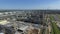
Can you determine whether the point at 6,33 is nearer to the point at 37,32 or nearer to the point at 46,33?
the point at 37,32

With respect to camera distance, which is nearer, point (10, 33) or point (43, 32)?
point (10, 33)

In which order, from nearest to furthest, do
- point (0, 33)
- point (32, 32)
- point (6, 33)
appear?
point (6, 33), point (0, 33), point (32, 32)

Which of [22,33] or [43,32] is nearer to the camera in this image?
[22,33]

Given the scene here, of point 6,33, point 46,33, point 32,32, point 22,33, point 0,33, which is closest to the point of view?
point 6,33

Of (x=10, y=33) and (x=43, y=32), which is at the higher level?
(x=10, y=33)

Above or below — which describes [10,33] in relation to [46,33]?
above

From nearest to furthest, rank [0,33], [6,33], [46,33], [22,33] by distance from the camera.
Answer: [6,33] < [0,33] < [22,33] < [46,33]

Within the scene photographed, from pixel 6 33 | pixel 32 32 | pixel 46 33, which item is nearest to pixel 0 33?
pixel 6 33

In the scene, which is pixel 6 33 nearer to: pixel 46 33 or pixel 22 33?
pixel 22 33

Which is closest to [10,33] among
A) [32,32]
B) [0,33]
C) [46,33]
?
[0,33]
